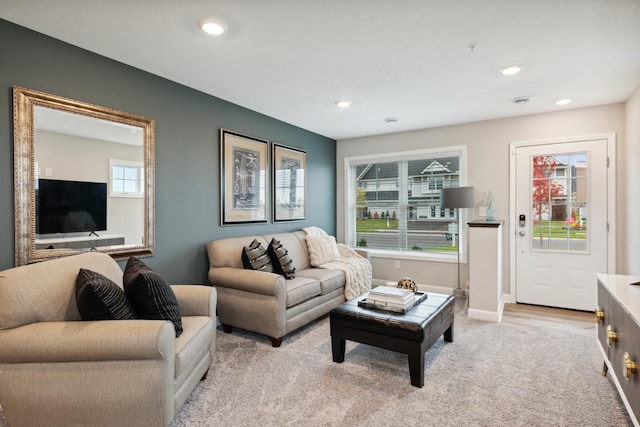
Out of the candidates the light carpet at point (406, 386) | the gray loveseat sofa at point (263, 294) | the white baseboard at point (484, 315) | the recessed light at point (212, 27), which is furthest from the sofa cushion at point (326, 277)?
the recessed light at point (212, 27)

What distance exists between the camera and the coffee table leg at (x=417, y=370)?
88.2 inches

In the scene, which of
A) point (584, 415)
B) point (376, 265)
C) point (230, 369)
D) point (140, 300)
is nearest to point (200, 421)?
point (230, 369)

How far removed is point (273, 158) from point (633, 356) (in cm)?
370

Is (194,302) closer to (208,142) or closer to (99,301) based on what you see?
(99,301)

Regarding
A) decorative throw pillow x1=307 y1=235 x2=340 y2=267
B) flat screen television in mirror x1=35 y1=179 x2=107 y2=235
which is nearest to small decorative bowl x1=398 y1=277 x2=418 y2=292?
decorative throw pillow x1=307 y1=235 x2=340 y2=267

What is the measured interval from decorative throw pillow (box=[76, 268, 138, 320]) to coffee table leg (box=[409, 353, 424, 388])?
179 cm

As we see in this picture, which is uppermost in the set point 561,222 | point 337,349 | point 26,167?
point 26,167

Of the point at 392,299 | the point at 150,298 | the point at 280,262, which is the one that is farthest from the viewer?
the point at 280,262

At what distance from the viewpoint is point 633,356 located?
1662 millimetres

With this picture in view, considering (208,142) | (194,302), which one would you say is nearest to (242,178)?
(208,142)

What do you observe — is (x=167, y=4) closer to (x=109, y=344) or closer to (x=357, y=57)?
(x=357, y=57)

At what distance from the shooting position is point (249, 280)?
3.00 m

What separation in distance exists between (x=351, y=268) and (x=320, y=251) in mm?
462

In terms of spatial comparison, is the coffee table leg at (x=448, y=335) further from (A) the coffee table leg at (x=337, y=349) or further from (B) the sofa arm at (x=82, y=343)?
(B) the sofa arm at (x=82, y=343)
